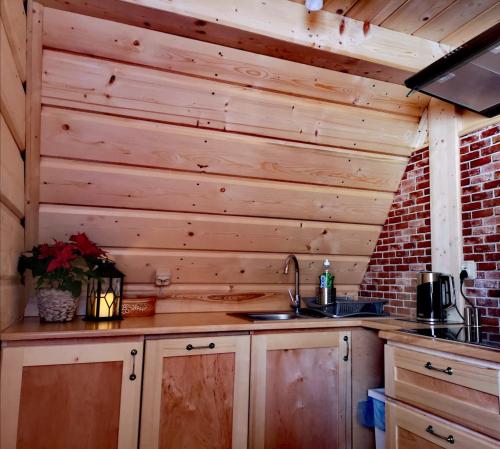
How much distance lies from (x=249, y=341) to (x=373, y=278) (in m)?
1.30

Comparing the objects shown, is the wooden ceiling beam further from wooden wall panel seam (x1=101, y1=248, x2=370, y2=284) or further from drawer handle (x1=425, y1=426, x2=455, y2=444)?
drawer handle (x1=425, y1=426, x2=455, y2=444)

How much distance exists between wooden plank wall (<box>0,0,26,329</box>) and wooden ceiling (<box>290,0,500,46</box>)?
49.2 inches

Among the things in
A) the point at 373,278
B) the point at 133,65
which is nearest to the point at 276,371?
the point at 373,278

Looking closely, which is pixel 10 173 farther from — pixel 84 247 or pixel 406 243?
pixel 406 243

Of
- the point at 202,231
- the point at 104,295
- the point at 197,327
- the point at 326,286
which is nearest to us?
the point at 197,327

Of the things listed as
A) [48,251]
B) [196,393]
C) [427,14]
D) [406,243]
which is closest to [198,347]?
[196,393]

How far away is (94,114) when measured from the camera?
6.39ft

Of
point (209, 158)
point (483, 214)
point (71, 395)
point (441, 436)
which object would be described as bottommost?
point (441, 436)

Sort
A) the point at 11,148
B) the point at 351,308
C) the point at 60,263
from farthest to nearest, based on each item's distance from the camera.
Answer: the point at 351,308 → the point at 60,263 → the point at 11,148

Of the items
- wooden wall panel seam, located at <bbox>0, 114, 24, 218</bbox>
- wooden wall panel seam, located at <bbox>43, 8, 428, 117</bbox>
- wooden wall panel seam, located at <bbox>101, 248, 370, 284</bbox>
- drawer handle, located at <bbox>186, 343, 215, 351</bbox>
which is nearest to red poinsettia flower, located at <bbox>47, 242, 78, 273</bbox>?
wooden wall panel seam, located at <bbox>0, 114, 24, 218</bbox>

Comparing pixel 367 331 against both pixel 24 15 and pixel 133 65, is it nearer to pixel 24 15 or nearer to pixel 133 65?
pixel 133 65

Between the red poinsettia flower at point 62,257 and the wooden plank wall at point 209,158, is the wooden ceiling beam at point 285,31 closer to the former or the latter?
the wooden plank wall at point 209,158

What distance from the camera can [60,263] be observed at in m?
1.82

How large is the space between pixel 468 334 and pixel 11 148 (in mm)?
2200
